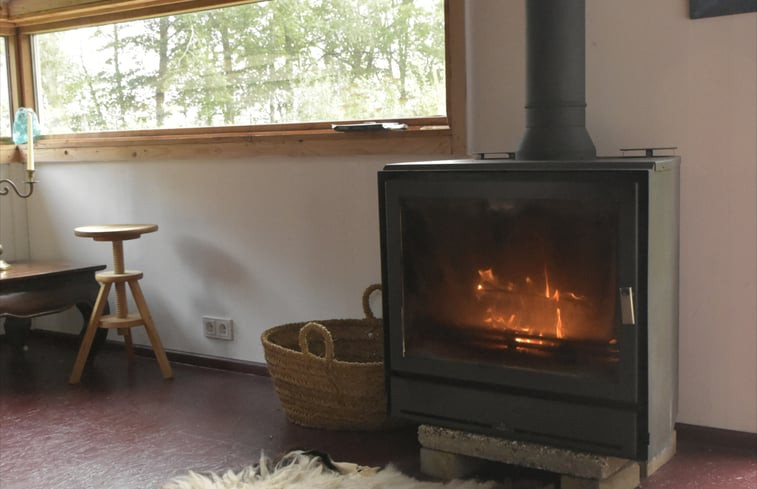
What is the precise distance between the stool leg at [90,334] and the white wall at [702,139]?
78.2 inches

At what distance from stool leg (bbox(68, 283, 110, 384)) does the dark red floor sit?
6 centimetres

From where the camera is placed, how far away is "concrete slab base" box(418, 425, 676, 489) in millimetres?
2170

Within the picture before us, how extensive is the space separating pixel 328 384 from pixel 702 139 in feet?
4.32

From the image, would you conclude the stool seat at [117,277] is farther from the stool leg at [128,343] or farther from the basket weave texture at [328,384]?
the basket weave texture at [328,384]

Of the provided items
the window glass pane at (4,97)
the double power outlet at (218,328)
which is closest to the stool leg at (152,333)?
the double power outlet at (218,328)

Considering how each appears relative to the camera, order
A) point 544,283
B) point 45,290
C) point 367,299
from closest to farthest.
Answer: point 544,283
point 367,299
point 45,290

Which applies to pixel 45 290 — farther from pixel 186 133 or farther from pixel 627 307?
pixel 627 307

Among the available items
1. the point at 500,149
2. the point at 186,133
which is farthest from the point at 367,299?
the point at 186,133

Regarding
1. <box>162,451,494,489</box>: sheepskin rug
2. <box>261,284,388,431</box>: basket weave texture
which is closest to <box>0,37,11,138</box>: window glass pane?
<box>261,284,388,431</box>: basket weave texture

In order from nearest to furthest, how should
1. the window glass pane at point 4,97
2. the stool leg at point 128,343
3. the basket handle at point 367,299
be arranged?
the basket handle at point 367,299
the stool leg at point 128,343
the window glass pane at point 4,97

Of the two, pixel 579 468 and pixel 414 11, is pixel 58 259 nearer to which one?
pixel 414 11

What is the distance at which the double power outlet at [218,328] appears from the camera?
3.55m

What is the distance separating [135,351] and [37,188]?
97 cm

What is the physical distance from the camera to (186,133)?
3654 mm
